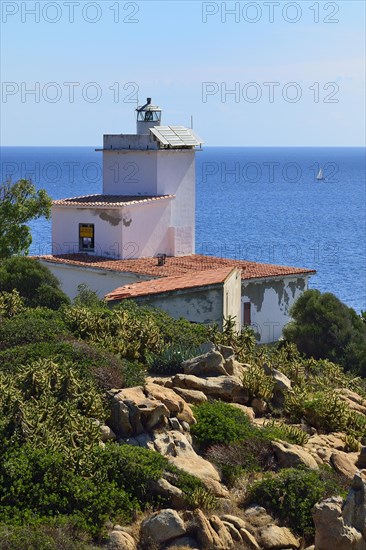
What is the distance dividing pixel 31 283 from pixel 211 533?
52.3ft

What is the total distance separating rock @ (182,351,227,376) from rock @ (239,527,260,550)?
16.6 feet

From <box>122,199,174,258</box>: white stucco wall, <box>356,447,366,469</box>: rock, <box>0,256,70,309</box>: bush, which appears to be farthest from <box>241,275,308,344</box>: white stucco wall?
<box>356,447,366,469</box>: rock

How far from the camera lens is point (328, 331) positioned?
110ft

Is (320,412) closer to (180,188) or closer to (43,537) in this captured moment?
(43,537)

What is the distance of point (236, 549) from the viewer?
1338 centimetres

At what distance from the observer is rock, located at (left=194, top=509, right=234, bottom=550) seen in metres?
13.4

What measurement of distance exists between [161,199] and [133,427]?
2619cm

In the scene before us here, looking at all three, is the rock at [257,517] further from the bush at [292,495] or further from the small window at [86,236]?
A: the small window at [86,236]

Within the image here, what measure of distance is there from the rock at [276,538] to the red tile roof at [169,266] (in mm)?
22275

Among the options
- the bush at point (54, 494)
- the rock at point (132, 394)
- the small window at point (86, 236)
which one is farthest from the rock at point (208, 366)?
the small window at point (86, 236)

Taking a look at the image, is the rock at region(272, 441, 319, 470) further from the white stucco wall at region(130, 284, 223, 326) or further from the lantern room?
the lantern room

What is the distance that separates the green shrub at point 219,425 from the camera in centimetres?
1622

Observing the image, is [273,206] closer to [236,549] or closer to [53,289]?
[53,289]

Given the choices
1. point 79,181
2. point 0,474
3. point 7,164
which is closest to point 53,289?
point 0,474
